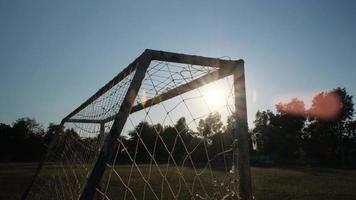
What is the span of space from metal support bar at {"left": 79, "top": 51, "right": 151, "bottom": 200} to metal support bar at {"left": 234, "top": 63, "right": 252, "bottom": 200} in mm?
1040

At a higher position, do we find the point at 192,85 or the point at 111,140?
the point at 192,85

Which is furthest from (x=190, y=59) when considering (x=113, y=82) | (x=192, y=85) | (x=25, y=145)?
(x=25, y=145)

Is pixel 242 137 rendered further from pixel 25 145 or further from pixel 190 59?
pixel 25 145

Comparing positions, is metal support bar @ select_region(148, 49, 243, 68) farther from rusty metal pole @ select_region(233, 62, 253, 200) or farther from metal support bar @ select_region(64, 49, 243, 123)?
rusty metal pole @ select_region(233, 62, 253, 200)

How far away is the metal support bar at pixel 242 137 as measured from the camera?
2.59 meters

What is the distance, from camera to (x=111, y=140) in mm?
1788

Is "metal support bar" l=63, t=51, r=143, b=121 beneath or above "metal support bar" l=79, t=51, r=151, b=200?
above

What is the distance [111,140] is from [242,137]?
1.28 m

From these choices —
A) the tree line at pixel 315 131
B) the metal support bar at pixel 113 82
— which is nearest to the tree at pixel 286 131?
the tree line at pixel 315 131

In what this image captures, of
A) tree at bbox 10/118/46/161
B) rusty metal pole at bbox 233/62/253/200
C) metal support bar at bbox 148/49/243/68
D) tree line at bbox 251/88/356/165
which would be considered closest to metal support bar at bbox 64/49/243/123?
metal support bar at bbox 148/49/243/68

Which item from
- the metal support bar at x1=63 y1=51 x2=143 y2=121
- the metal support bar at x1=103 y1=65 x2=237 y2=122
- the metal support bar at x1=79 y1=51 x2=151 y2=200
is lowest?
the metal support bar at x1=79 y1=51 x2=151 y2=200

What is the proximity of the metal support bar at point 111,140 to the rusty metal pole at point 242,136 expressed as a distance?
3.41 feet

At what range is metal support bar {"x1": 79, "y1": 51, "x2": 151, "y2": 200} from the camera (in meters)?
1.67

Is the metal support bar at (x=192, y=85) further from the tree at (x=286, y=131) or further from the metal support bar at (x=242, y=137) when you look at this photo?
the tree at (x=286, y=131)
